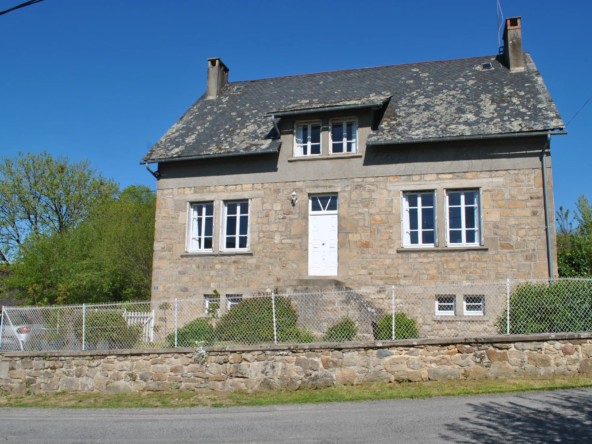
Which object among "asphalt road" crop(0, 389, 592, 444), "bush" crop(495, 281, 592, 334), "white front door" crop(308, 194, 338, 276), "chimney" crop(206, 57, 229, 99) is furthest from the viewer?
"chimney" crop(206, 57, 229, 99)

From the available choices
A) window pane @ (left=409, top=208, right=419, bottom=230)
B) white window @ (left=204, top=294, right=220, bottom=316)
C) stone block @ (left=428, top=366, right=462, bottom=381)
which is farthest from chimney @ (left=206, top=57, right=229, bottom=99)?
stone block @ (left=428, top=366, right=462, bottom=381)

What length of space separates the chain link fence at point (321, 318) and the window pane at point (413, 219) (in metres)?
1.86

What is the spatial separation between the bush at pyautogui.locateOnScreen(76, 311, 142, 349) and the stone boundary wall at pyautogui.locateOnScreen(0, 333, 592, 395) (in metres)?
0.44

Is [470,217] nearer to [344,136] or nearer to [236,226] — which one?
[344,136]

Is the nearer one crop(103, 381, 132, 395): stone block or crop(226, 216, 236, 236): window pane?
crop(103, 381, 132, 395): stone block

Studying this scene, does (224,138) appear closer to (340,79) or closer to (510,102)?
(340,79)

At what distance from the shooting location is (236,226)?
15789 millimetres

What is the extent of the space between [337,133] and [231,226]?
13.7ft

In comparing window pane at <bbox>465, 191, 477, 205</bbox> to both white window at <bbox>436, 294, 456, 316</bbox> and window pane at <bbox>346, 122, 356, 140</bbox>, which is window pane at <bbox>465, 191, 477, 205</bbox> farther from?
window pane at <bbox>346, 122, 356, 140</bbox>

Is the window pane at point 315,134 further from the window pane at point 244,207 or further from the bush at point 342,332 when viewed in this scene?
the bush at point 342,332

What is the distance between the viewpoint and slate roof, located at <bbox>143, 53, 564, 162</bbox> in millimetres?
14164

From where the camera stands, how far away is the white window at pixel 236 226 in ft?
51.4

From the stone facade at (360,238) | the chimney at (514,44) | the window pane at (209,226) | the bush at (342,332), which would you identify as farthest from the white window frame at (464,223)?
the window pane at (209,226)

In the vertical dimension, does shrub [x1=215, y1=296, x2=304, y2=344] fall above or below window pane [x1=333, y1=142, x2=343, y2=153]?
below
